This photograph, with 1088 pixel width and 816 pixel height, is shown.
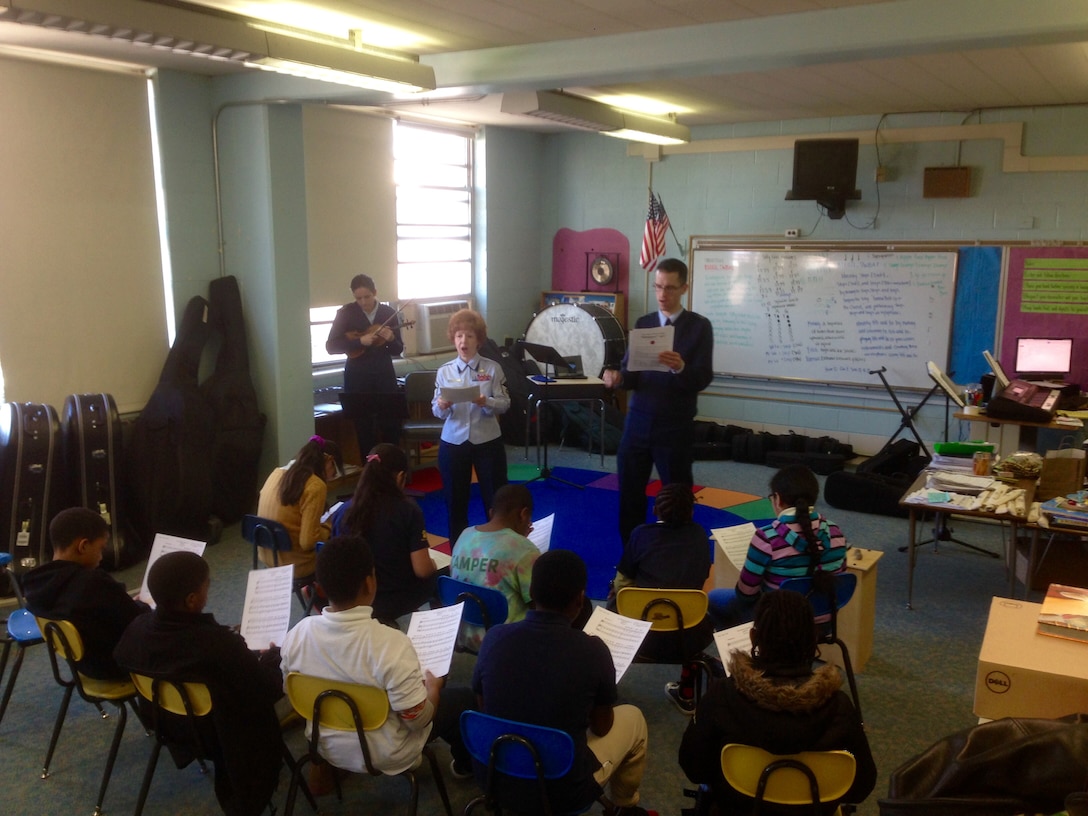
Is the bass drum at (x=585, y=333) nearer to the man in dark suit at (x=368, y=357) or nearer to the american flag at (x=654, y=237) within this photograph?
the american flag at (x=654, y=237)

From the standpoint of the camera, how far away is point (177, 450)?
5.17 meters

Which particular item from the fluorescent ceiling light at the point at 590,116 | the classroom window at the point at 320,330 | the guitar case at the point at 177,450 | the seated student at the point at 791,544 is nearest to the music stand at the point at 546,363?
the classroom window at the point at 320,330

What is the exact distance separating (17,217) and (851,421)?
A: 6144 millimetres

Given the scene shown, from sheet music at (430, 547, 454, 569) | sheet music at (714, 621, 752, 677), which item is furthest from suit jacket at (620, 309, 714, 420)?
sheet music at (714, 621, 752, 677)

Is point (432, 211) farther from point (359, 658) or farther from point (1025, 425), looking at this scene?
point (359, 658)

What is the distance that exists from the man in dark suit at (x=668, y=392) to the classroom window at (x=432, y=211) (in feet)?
12.0

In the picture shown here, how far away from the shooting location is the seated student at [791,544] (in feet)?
9.99

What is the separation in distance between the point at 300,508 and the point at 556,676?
1.83 m

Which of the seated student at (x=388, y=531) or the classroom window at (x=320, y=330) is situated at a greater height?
the classroom window at (x=320, y=330)

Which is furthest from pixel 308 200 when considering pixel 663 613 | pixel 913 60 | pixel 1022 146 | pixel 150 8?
pixel 1022 146

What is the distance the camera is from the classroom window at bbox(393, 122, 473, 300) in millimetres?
7430

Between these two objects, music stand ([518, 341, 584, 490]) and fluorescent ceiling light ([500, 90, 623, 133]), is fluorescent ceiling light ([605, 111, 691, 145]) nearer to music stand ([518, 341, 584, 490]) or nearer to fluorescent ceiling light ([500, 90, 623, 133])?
fluorescent ceiling light ([500, 90, 623, 133])

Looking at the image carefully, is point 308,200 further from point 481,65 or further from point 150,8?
point 150,8

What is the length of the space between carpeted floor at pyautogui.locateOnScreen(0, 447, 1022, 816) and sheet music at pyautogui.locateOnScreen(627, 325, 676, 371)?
133cm
